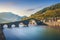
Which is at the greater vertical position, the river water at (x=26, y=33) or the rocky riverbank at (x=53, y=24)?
the rocky riverbank at (x=53, y=24)

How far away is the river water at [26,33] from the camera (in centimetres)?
246

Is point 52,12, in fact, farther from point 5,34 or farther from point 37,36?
point 5,34

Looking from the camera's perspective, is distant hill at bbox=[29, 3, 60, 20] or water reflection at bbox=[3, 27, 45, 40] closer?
water reflection at bbox=[3, 27, 45, 40]

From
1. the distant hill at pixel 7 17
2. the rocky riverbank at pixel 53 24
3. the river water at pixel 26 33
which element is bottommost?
the river water at pixel 26 33

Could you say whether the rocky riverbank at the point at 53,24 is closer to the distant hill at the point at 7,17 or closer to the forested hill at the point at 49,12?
the forested hill at the point at 49,12

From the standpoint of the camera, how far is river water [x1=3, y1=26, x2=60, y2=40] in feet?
8.08

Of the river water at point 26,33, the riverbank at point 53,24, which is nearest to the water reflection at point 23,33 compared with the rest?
the river water at point 26,33

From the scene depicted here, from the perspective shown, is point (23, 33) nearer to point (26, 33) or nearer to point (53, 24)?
point (26, 33)

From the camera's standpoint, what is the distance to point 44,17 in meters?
2.64

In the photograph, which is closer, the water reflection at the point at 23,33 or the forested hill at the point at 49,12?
the water reflection at the point at 23,33

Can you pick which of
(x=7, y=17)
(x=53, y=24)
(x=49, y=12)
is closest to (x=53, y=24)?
(x=53, y=24)

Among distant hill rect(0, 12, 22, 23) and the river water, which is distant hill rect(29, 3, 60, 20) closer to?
the river water

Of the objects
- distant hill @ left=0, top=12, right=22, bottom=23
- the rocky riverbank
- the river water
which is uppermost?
distant hill @ left=0, top=12, right=22, bottom=23

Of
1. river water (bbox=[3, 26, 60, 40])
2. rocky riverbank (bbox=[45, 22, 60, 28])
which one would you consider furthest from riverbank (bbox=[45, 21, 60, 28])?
river water (bbox=[3, 26, 60, 40])
